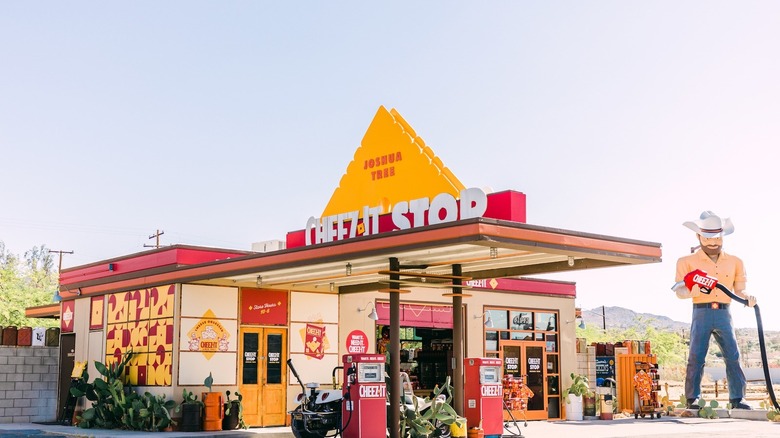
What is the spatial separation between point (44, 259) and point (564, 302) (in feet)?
282

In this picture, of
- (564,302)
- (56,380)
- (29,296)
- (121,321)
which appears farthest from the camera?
(29,296)

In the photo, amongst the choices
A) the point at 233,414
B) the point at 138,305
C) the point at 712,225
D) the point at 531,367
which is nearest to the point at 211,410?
the point at 233,414

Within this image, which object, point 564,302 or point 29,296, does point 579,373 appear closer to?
point 564,302

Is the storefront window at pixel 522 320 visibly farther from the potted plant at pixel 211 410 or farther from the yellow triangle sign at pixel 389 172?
the potted plant at pixel 211 410

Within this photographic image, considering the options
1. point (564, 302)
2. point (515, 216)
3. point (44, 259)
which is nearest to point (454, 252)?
point (515, 216)

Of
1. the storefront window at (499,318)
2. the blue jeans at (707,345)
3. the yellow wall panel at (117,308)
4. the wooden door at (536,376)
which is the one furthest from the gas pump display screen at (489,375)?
the blue jeans at (707,345)

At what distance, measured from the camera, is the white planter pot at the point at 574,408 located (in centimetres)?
2634

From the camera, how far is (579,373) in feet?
92.0

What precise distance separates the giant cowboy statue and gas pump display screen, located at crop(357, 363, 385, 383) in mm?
12266

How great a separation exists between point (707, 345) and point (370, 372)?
13228mm

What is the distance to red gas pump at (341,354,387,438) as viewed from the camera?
1611 cm

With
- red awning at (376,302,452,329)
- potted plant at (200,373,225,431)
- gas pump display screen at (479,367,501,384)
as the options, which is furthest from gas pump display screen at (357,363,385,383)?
red awning at (376,302,452,329)

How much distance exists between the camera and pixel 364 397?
53.1 ft

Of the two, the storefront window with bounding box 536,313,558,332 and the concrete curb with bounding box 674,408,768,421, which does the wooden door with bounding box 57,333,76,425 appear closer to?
the storefront window with bounding box 536,313,558,332
